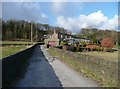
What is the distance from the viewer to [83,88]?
1094 centimetres

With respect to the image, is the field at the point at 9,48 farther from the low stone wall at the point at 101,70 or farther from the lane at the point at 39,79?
the low stone wall at the point at 101,70

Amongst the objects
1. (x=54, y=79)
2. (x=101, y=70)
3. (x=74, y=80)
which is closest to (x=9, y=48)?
(x=54, y=79)

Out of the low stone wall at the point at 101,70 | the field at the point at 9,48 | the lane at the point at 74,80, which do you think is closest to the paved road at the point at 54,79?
the lane at the point at 74,80

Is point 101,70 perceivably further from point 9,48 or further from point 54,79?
point 9,48

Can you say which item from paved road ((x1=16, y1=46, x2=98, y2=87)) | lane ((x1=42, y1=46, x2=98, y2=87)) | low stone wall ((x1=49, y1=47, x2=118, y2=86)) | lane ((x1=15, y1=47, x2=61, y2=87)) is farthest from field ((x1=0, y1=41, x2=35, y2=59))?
low stone wall ((x1=49, y1=47, x2=118, y2=86))

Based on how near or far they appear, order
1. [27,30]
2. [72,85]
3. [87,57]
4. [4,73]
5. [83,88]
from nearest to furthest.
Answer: [4,73] → [83,88] → [72,85] → [87,57] → [27,30]

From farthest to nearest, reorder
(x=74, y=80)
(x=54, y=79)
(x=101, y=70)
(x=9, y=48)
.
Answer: (x=9, y=48) → (x=54, y=79) → (x=74, y=80) → (x=101, y=70)

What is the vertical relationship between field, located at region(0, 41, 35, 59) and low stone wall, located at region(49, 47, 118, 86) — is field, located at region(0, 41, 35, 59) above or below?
below

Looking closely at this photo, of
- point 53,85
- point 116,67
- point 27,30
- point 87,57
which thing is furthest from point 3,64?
point 27,30

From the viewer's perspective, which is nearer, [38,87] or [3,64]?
[3,64]

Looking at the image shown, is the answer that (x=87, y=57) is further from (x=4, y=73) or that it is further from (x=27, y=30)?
(x=27, y=30)

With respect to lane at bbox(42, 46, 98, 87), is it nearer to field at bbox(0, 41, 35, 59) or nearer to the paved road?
the paved road

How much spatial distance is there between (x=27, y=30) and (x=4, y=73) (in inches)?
5122

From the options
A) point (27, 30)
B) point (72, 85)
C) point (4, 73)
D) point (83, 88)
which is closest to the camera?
point (4, 73)
